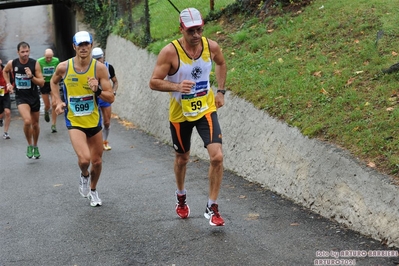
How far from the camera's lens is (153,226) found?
7758mm

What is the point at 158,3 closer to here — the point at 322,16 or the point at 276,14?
the point at 276,14

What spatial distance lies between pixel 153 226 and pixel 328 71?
13.5ft

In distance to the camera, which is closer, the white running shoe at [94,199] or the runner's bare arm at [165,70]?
the runner's bare arm at [165,70]

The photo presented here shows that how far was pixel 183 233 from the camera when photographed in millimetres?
7383

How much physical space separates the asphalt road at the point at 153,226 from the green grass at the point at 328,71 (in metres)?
1.09

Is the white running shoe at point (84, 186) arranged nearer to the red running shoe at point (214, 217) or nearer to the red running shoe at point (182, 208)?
the red running shoe at point (182, 208)

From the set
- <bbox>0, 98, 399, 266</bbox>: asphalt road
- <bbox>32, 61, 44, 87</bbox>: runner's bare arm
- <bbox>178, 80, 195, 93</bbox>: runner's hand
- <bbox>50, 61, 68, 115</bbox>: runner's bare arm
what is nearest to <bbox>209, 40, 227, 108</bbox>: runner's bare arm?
<bbox>178, 80, 195, 93</bbox>: runner's hand

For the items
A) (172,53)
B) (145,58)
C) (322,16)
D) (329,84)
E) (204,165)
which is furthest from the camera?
(145,58)

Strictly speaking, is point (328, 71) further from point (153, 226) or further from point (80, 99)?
point (153, 226)

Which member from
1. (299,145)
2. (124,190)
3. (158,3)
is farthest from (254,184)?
(158,3)

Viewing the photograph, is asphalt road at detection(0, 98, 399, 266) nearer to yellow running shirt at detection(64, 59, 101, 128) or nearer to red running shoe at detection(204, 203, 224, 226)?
red running shoe at detection(204, 203, 224, 226)

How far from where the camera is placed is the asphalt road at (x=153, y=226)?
6.63 metres

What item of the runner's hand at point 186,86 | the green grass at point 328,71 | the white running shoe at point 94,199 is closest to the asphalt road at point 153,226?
the white running shoe at point 94,199

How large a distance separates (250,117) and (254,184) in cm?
129
